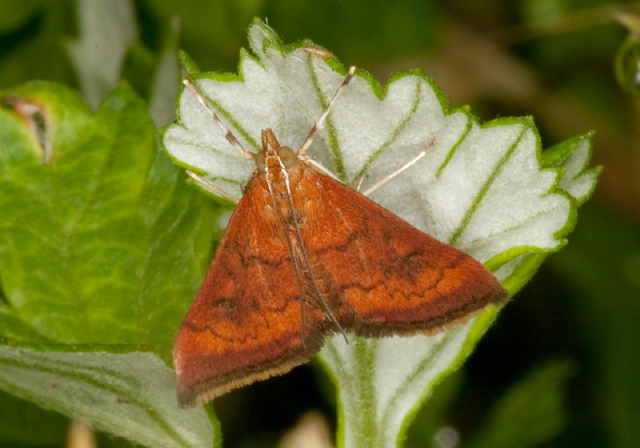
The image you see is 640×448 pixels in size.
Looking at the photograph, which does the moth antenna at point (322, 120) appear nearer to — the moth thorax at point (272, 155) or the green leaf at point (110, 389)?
the moth thorax at point (272, 155)

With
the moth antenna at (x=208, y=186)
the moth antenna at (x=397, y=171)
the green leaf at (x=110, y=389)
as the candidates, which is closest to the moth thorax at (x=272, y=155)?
the moth antenna at (x=208, y=186)

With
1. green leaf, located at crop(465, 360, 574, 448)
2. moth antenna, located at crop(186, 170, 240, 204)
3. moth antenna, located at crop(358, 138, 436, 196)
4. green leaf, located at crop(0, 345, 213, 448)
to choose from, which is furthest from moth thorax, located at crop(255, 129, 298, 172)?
green leaf, located at crop(465, 360, 574, 448)

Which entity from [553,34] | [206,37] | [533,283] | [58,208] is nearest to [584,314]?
[533,283]

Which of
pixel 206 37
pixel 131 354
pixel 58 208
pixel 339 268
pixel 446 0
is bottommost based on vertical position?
pixel 131 354

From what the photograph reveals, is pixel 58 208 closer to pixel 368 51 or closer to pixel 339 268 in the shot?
pixel 339 268

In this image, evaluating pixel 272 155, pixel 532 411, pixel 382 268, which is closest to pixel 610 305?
pixel 532 411

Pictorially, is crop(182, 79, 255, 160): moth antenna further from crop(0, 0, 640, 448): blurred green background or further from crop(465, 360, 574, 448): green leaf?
crop(465, 360, 574, 448): green leaf

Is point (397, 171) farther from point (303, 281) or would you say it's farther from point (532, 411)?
point (532, 411)
